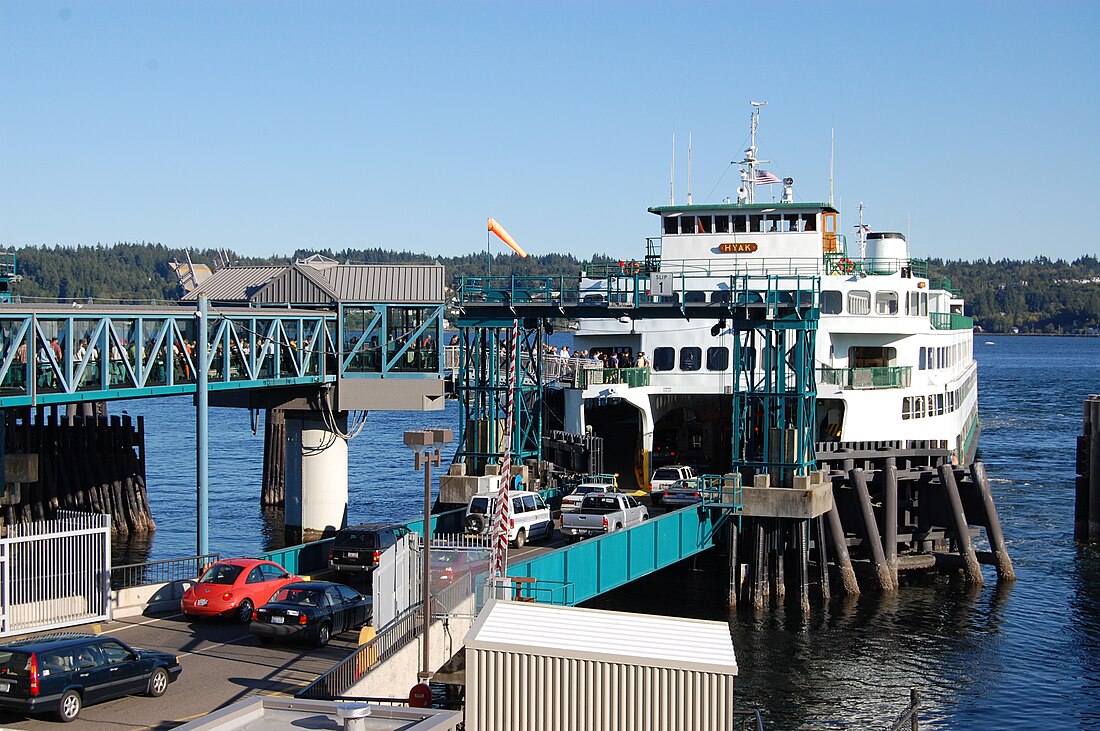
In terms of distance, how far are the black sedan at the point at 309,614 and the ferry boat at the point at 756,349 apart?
1988 cm

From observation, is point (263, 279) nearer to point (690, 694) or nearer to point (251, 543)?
point (251, 543)

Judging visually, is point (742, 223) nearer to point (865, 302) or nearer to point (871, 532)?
point (865, 302)

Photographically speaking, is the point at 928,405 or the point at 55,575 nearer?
the point at 55,575

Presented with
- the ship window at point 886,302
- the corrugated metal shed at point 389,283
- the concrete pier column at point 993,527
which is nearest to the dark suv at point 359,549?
the corrugated metal shed at point 389,283

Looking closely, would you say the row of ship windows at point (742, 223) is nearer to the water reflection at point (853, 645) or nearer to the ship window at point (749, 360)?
the ship window at point (749, 360)

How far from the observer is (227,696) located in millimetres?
19203

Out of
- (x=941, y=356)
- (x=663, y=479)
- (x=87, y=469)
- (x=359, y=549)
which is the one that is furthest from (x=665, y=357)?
(x=87, y=469)

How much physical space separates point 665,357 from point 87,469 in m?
23.3

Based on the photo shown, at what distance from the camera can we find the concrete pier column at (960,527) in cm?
3959

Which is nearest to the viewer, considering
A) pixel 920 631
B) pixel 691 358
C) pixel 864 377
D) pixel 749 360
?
pixel 920 631

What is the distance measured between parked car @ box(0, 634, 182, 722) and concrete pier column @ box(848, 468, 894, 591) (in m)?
24.1

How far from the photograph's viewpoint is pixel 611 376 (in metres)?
44.3

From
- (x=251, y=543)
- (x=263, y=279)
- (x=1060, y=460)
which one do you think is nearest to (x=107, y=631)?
(x=263, y=279)

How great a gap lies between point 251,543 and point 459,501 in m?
16.5
